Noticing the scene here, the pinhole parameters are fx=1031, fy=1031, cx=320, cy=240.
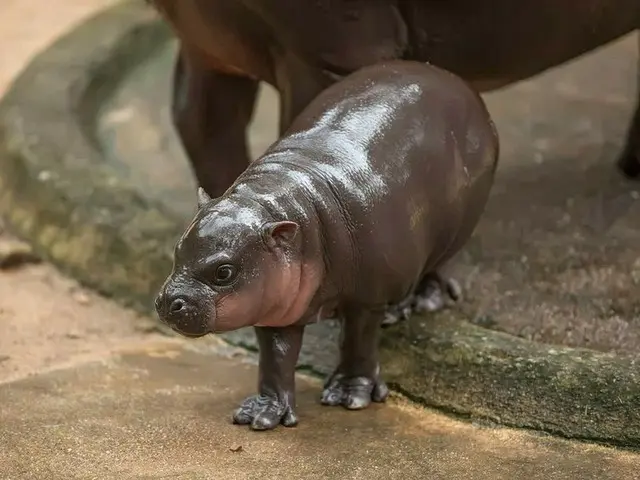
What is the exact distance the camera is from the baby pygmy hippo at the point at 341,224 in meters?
1.30

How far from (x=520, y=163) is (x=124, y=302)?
102cm

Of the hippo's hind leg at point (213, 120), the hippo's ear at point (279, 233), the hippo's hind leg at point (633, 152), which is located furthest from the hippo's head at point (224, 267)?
the hippo's hind leg at point (633, 152)

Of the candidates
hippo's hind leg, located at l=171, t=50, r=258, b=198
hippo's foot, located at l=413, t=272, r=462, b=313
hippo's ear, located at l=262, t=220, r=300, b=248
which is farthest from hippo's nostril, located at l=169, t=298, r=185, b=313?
hippo's hind leg, located at l=171, t=50, r=258, b=198

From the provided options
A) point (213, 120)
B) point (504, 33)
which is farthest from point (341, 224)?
point (213, 120)

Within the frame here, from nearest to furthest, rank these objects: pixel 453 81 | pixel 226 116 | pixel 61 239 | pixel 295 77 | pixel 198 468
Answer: pixel 198 468 < pixel 453 81 < pixel 295 77 < pixel 226 116 < pixel 61 239

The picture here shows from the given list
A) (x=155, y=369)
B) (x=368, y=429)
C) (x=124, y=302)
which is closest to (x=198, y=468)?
(x=368, y=429)

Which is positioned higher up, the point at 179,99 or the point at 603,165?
the point at 179,99

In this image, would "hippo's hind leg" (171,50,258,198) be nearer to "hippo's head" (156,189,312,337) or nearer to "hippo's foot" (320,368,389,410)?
"hippo's foot" (320,368,389,410)

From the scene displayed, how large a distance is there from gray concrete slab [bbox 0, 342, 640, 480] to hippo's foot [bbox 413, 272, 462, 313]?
0.78 feet

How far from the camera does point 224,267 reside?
1283mm

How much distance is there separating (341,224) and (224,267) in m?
0.19

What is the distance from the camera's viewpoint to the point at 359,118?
1.47m

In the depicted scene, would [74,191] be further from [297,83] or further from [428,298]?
[428,298]

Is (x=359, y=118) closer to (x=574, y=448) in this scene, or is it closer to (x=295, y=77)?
(x=295, y=77)
